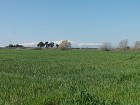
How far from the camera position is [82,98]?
26.8 ft

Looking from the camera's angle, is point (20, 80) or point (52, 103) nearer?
point (52, 103)

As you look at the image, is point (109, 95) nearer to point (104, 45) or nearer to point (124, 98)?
point (124, 98)

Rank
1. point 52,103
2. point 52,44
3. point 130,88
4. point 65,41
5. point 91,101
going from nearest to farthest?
point 91,101 < point 52,103 < point 130,88 < point 65,41 < point 52,44

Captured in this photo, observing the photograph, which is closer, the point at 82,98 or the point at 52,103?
the point at 82,98

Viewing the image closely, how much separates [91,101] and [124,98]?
2.07 m

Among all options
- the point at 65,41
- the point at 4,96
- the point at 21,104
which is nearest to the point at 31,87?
the point at 4,96

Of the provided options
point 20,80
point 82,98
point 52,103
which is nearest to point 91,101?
point 82,98

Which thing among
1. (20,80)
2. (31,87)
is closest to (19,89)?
(31,87)

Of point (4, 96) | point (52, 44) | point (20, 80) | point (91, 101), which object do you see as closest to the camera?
point (91, 101)

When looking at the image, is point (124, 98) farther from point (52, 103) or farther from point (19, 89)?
point (19, 89)

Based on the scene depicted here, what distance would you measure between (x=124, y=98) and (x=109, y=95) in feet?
2.09

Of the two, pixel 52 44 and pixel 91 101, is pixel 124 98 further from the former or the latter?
pixel 52 44

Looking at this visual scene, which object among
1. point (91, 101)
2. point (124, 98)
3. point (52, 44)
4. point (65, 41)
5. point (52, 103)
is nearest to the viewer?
point (91, 101)

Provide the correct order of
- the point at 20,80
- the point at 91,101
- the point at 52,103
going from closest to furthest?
the point at 91,101 → the point at 52,103 → the point at 20,80
